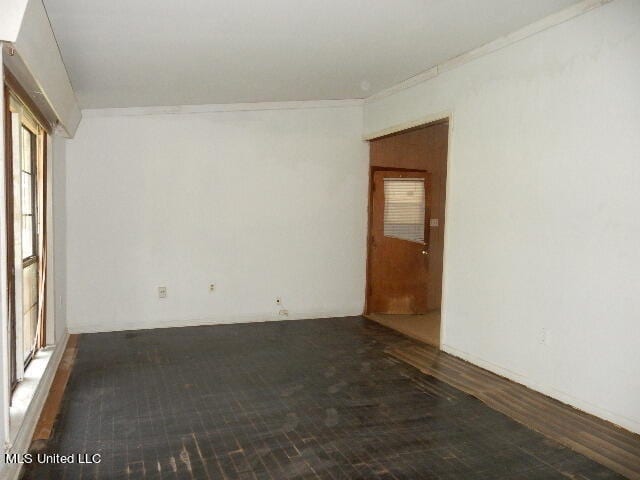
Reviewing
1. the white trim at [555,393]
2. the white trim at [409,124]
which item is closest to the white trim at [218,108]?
the white trim at [409,124]

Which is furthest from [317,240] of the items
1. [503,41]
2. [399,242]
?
[503,41]

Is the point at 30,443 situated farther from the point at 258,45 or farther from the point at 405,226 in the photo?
the point at 405,226

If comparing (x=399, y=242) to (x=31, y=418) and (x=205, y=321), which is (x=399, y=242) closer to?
(x=205, y=321)

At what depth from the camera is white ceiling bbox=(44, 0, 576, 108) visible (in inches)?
129

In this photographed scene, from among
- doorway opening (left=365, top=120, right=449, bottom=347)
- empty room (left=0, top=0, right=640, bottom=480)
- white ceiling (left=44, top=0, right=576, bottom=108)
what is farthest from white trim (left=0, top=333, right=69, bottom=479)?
doorway opening (left=365, top=120, right=449, bottom=347)

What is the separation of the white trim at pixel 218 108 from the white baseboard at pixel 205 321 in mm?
2425

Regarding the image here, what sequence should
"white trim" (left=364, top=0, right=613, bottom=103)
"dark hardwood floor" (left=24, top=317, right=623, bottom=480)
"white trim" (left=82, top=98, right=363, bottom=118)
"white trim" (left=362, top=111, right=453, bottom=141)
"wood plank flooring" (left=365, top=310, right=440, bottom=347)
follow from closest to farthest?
1. "dark hardwood floor" (left=24, top=317, right=623, bottom=480)
2. "white trim" (left=364, top=0, right=613, bottom=103)
3. "white trim" (left=362, top=111, right=453, bottom=141)
4. "wood plank flooring" (left=365, top=310, right=440, bottom=347)
5. "white trim" (left=82, top=98, right=363, bottom=118)

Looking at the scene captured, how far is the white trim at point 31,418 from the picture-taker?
8.45ft

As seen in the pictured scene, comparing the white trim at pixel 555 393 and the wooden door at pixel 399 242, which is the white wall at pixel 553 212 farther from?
the wooden door at pixel 399 242

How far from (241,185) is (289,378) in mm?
2866

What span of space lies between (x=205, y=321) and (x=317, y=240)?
1768 mm

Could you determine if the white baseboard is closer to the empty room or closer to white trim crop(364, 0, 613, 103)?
the empty room

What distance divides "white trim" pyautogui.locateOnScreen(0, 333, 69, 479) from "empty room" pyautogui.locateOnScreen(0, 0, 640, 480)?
0.02 meters

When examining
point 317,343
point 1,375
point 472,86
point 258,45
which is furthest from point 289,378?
point 472,86
